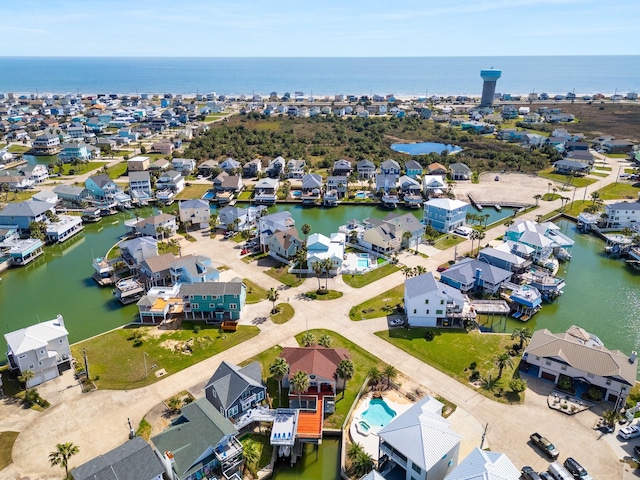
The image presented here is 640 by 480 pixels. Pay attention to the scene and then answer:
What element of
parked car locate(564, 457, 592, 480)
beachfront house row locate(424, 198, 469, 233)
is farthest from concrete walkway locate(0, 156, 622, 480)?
beachfront house row locate(424, 198, 469, 233)

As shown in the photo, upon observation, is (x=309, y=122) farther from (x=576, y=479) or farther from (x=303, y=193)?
(x=576, y=479)

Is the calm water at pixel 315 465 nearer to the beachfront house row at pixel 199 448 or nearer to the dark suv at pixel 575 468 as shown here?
the beachfront house row at pixel 199 448

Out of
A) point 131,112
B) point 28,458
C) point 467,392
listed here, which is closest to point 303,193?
point 467,392

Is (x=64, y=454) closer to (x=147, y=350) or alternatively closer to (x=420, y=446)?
(x=147, y=350)

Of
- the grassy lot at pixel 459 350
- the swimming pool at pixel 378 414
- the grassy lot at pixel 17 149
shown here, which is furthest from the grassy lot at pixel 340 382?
the grassy lot at pixel 17 149

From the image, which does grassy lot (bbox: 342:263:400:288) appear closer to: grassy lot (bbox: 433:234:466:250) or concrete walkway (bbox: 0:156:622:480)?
concrete walkway (bbox: 0:156:622:480)
